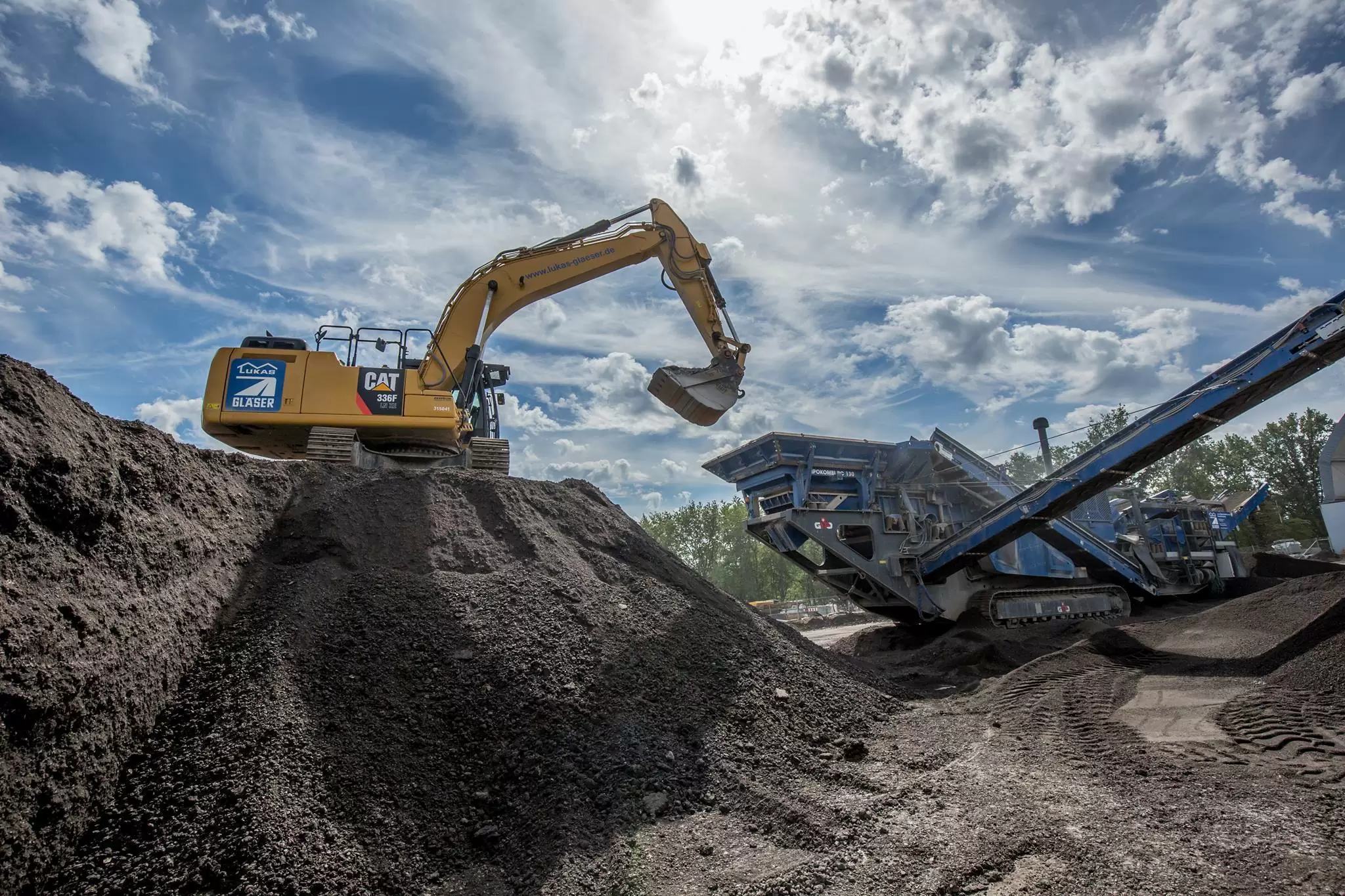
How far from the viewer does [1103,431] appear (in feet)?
144

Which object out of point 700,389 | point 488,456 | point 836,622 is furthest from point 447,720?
point 836,622

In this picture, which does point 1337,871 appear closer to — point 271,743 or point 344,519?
point 271,743

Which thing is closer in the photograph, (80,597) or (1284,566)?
(80,597)

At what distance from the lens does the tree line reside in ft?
131

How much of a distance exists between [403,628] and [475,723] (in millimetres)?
897

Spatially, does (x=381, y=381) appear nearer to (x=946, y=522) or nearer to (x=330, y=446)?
(x=330, y=446)

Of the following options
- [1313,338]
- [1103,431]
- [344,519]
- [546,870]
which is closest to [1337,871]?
[546,870]

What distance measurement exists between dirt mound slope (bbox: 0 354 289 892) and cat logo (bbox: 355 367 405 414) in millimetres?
Result: 3916

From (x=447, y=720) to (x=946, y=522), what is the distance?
32.8 feet

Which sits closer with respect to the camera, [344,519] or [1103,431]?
[344,519]

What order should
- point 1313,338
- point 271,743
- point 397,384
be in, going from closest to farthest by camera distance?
point 271,743
point 1313,338
point 397,384

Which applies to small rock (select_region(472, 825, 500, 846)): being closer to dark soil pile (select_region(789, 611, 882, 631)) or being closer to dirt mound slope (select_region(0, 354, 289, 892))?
dirt mound slope (select_region(0, 354, 289, 892))

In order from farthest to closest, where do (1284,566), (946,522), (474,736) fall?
(1284,566) → (946,522) → (474,736)

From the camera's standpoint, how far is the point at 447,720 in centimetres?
400
